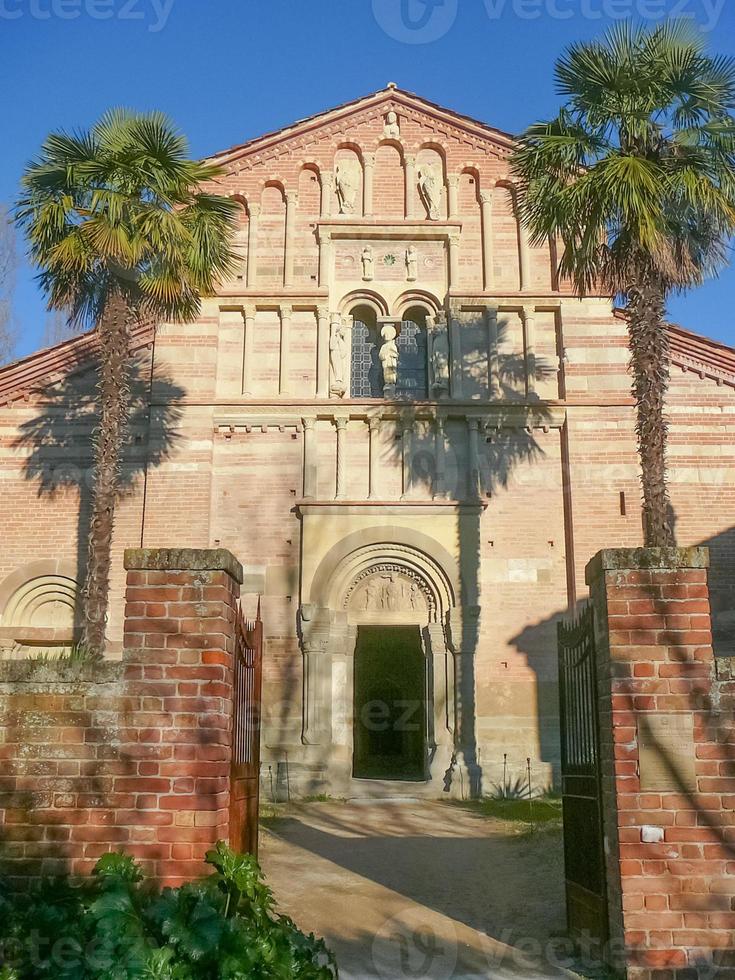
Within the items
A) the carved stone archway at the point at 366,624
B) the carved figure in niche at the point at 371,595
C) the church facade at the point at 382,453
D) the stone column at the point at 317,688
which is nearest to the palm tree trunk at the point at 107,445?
the church facade at the point at 382,453

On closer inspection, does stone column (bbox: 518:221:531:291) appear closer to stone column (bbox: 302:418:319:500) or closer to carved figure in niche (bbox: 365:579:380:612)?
stone column (bbox: 302:418:319:500)

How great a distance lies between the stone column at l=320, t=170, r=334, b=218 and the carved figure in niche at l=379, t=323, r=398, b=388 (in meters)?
2.83

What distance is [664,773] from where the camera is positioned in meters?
5.79

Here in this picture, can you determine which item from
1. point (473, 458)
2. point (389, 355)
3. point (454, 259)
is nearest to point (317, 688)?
point (473, 458)

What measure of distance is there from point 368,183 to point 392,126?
Result: 1.52 m

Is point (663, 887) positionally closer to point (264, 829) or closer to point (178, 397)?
point (264, 829)

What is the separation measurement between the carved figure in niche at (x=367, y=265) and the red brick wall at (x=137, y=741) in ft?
46.9

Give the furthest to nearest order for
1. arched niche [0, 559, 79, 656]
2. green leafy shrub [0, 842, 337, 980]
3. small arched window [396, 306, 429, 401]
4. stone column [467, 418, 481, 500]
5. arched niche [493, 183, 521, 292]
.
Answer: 1. arched niche [493, 183, 521, 292]
2. small arched window [396, 306, 429, 401]
3. stone column [467, 418, 481, 500]
4. arched niche [0, 559, 79, 656]
5. green leafy shrub [0, 842, 337, 980]

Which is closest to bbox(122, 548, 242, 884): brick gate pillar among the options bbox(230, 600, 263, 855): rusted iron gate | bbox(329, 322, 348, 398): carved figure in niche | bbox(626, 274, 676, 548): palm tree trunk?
bbox(230, 600, 263, 855): rusted iron gate

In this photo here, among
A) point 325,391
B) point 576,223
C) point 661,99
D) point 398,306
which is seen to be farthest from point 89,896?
point 398,306

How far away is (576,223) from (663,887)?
9.45 meters

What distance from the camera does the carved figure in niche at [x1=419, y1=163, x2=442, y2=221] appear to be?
19.6m

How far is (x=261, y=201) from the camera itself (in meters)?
19.8

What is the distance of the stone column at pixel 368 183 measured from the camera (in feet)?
64.4
